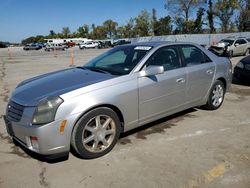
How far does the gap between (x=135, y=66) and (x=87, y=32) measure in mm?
108254

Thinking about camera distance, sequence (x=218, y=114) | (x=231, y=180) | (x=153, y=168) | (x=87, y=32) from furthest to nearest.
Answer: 1. (x=87, y=32)
2. (x=218, y=114)
3. (x=153, y=168)
4. (x=231, y=180)

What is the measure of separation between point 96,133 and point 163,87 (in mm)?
1367

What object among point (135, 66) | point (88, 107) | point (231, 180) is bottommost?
point (231, 180)

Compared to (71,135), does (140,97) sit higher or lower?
higher

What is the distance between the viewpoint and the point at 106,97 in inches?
146

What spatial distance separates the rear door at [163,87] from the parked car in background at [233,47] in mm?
15513

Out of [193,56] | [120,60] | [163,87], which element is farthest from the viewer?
[193,56]

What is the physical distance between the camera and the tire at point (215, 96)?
5.70m

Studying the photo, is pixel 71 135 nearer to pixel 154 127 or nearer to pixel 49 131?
pixel 49 131

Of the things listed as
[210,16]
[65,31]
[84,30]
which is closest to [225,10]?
[210,16]

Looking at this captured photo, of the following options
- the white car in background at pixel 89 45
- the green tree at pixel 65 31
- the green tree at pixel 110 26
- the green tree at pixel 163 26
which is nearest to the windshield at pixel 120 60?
the white car in background at pixel 89 45

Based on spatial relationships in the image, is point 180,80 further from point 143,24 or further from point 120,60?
point 143,24

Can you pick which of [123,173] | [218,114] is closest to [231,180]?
[123,173]

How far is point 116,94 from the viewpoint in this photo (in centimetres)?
382
